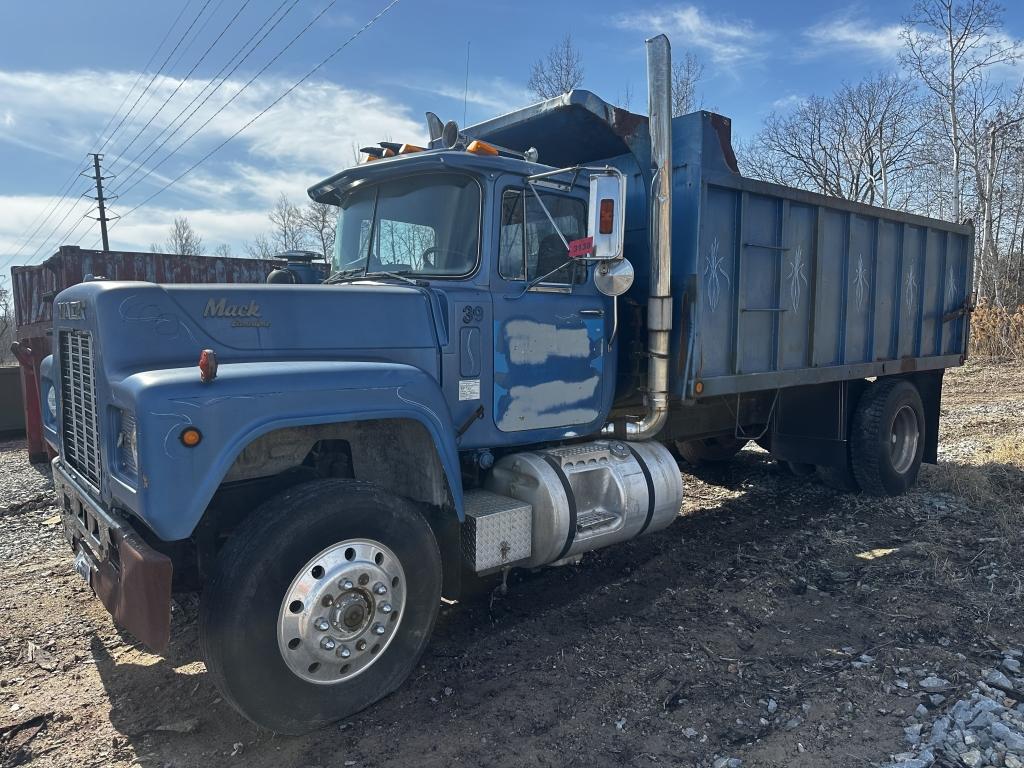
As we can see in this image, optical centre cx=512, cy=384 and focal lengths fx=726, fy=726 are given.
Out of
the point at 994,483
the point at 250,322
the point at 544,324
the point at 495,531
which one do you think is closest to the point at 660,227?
the point at 544,324

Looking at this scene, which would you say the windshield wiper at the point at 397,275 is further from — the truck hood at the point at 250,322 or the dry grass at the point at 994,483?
the dry grass at the point at 994,483

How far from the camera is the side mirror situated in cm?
382

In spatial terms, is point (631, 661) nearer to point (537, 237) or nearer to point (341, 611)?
point (341, 611)

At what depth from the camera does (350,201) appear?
4551 mm

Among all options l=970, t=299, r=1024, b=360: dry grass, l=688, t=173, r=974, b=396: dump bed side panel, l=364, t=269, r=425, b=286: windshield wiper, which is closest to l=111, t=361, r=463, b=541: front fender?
l=364, t=269, r=425, b=286: windshield wiper

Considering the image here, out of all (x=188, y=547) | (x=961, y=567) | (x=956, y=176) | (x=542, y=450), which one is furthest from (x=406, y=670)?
(x=956, y=176)

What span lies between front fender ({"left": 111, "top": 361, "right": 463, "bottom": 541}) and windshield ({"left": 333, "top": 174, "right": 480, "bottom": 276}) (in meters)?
0.96

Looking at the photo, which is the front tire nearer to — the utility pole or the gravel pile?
the gravel pile

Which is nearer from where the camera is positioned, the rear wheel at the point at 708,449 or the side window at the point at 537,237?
the side window at the point at 537,237

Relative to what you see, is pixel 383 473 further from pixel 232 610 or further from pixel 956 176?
pixel 956 176

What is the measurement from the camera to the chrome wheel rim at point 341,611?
3.08 meters

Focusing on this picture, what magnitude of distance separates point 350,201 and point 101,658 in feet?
9.71

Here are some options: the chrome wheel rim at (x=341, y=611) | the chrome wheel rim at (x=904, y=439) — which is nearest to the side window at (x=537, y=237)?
the chrome wheel rim at (x=341, y=611)

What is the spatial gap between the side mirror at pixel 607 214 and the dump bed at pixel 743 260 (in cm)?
104
